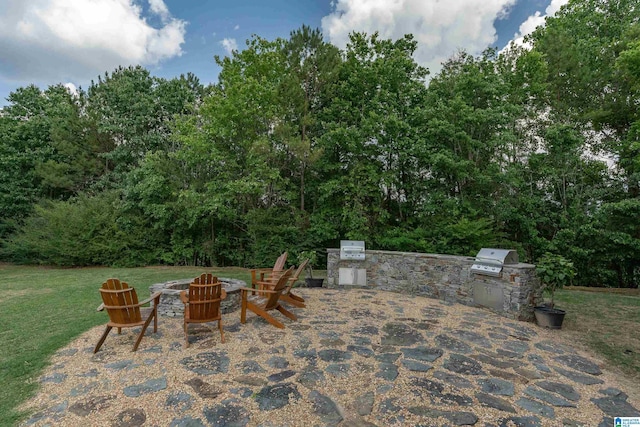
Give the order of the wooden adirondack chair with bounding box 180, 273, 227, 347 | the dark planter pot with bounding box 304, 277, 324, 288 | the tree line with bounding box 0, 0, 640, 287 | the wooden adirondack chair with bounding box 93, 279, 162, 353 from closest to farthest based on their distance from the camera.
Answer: the wooden adirondack chair with bounding box 93, 279, 162, 353 → the wooden adirondack chair with bounding box 180, 273, 227, 347 → the dark planter pot with bounding box 304, 277, 324, 288 → the tree line with bounding box 0, 0, 640, 287

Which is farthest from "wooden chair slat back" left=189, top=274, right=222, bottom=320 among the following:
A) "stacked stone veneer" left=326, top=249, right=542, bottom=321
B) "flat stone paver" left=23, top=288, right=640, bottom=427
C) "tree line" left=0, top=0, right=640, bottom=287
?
"tree line" left=0, top=0, right=640, bottom=287

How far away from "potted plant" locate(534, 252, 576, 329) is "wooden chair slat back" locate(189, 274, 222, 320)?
4.72m

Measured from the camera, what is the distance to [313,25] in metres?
10.8

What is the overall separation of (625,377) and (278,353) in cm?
351

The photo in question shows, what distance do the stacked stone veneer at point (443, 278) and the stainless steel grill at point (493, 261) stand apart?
0.10 m

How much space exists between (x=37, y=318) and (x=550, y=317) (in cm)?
784

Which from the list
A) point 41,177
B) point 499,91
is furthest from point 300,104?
point 41,177

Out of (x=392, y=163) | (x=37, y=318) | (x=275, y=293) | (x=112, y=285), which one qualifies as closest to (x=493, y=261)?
(x=275, y=293)

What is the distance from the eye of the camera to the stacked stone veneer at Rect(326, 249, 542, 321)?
4.91 m

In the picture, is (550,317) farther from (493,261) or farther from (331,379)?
(331,379)

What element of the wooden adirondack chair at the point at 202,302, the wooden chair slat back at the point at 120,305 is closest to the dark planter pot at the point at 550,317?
the wooden adirondack chair at the point at 202,302

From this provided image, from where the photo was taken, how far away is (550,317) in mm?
4562

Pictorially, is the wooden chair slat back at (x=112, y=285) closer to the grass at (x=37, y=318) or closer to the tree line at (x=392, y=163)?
the grass at (x=37, y=318)

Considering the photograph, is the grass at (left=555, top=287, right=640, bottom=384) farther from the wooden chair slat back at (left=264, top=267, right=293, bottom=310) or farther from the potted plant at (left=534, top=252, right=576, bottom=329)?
the wooden chair slat back at (left=264, top=267, right=293, bottom=310)
